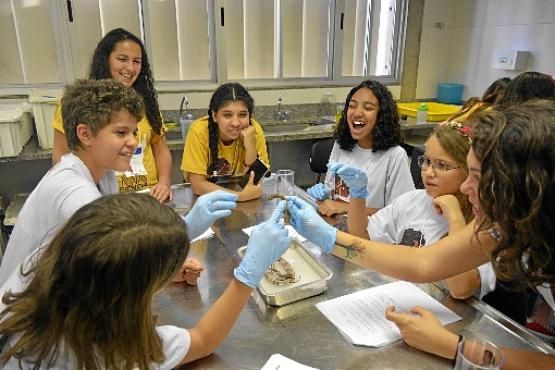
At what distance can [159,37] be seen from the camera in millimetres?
3414

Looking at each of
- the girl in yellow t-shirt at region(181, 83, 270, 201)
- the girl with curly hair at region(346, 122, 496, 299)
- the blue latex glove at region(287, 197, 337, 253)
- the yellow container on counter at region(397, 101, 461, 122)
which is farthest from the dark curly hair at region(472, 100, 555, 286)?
the yellow container on counter at region(397, 101, 461, 122)

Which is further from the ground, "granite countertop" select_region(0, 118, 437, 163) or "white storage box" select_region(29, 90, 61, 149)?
"white storage box" select_region(29, 90, 61, 149)

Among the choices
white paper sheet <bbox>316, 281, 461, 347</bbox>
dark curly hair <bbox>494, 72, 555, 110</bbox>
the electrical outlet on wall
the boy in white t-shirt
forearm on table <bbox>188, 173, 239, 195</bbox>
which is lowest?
white paper sheet <bbox>316, 281, 461, 347</bbox>

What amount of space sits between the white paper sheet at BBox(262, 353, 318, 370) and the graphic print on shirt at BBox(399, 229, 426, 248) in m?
0.78

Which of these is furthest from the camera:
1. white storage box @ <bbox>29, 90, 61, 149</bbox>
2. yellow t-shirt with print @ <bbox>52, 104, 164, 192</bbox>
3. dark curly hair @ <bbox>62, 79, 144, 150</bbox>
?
white storage box @ <bbox>29, 90, 61, 149</bbox>

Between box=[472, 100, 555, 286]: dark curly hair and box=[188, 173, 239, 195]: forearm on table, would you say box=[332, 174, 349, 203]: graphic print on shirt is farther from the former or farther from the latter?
box=[472, 100, 555, 286]: dark curly hair

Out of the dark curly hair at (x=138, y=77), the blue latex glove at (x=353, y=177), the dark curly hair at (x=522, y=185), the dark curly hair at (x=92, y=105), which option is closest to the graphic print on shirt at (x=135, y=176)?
the dark curly hair at (x=138, y=77)

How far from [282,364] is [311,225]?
453mm

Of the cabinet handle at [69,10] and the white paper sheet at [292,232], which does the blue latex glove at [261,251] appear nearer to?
the white paper sheet at [292,232]

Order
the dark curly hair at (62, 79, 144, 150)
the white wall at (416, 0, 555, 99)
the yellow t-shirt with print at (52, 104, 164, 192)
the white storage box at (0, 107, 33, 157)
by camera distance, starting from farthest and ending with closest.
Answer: the white wall at (416, 0, 555, 99), the white storage box at (0, 107, 33, 157), the yellow t-shirt with print at (52, 104, 164, 192), the dark curly hair at (62, 79, 144, 150)

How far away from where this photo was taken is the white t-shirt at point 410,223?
1.44 metres

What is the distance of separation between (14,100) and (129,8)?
3.84ft

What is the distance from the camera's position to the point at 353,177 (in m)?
1.52

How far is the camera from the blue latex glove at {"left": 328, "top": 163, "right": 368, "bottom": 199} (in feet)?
4.87
